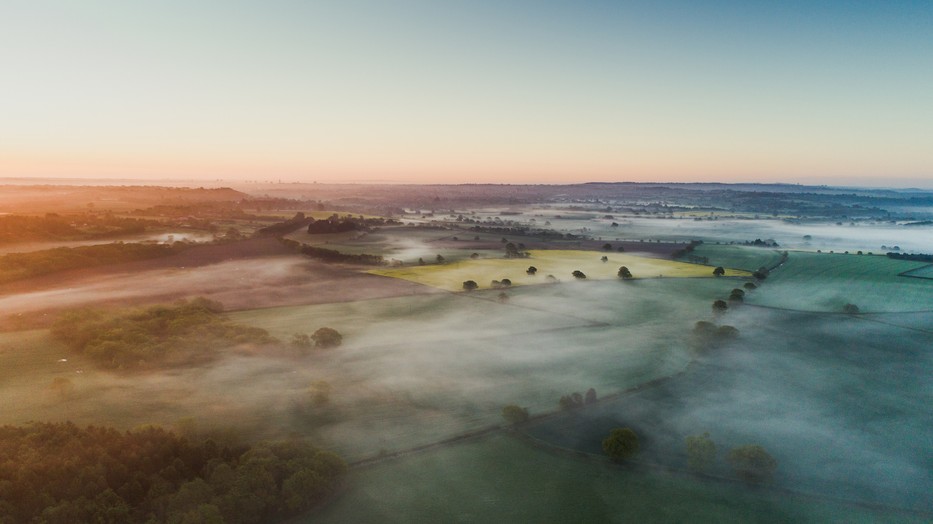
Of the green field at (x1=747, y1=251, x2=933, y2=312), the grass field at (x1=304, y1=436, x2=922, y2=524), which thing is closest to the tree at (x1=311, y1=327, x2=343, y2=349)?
the grass field at (x1=304, y1=436, x2=922, y2=524)

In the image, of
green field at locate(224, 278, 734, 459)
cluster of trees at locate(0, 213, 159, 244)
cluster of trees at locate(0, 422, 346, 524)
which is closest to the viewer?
cluster of trees at locate(0, 422, 346, 524)

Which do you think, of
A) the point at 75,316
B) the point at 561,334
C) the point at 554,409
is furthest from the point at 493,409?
the point at 75,316

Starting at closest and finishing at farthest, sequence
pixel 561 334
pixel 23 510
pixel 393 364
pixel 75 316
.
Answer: pixel 23 510 < pixel 393 364 < pixel 75 316 < pixel 561 334

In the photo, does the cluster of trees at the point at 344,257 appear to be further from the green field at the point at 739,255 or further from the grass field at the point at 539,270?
the green field at the point at 739,255

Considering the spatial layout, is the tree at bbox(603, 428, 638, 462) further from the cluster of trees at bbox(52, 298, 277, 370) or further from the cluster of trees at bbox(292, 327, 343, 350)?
the cluster of trees at bbox(52, 298, 277, 370)

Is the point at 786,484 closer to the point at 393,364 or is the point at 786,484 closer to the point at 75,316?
the point at 393,364

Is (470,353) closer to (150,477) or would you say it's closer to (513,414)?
(513,414)

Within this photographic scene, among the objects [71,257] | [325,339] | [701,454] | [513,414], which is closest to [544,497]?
[513,414]
